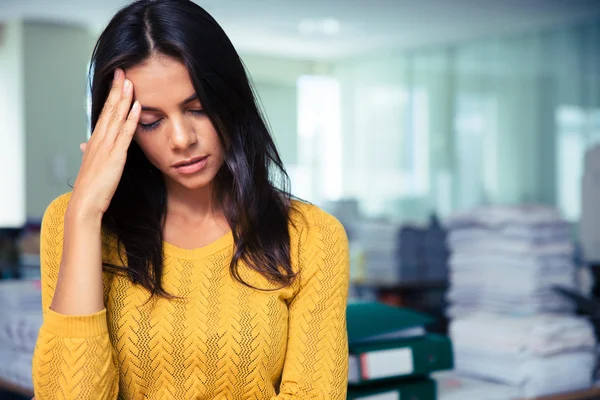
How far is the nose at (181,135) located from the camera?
4.01ft

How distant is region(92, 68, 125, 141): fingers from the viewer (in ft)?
4.04

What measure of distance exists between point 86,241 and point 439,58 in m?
7.78

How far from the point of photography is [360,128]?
31.2 ft

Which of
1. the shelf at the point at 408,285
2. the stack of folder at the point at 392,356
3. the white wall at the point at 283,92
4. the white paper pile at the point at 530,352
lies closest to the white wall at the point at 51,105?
the white wall at the point at 283,92

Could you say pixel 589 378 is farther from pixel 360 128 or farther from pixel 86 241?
pixel 360 128

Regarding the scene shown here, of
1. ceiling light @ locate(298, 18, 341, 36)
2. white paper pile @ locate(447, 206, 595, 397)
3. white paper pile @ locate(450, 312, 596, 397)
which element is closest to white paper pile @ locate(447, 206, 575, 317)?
white paper pile @ locate(447, 206, 595, 397)

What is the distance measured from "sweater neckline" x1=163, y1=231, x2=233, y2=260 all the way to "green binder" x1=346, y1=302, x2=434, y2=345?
1.15 ft

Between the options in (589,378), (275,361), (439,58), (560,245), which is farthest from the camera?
(439,58)

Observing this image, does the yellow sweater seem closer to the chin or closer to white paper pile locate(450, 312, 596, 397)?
the chin

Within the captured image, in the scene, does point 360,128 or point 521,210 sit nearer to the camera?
point 521,210

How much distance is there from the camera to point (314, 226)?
1374mm

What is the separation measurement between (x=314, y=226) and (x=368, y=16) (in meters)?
5.99

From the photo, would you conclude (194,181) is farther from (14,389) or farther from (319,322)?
(14,389)

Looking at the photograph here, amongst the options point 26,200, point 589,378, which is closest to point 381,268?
point 589,378
